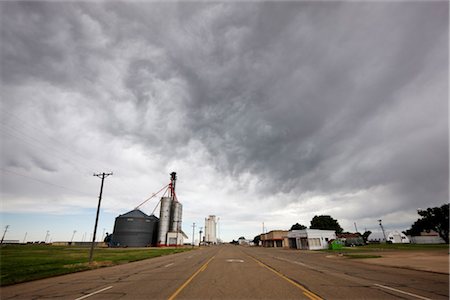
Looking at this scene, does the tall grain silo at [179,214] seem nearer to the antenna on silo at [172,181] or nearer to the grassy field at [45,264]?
the antenna on silo at [172,181]

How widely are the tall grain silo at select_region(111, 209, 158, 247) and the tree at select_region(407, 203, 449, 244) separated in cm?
10509

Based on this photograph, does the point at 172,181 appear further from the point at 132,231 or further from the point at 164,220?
the point at 132,231

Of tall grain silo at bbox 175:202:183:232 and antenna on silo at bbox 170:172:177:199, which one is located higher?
antenna on silo at bbox 170:172:177:199

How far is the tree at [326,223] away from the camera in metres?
119

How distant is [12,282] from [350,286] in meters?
17.9

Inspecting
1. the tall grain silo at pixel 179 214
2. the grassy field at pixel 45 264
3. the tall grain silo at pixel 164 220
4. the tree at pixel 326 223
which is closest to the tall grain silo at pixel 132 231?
the tall grain silo at pixel 164 220

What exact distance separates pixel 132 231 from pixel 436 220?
111 metres

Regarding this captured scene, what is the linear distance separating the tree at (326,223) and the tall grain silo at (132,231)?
82890 mm

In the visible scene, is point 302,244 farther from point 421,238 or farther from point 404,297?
point 421,238

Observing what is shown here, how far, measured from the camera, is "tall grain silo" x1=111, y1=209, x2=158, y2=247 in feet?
285

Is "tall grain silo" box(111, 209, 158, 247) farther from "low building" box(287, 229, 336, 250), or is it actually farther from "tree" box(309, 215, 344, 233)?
"tree" box(309, 215, 344, 233)

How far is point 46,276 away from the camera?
51.0ft

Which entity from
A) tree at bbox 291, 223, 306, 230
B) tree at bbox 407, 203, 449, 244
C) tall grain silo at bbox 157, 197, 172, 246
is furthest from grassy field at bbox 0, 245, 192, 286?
tree at bbox 291, 223, 306, 230

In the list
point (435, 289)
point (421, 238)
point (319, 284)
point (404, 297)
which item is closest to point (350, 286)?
point (319, 284)
